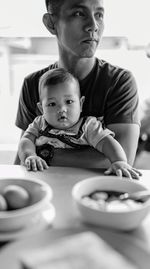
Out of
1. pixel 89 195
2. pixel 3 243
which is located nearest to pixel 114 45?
pixel 89 195

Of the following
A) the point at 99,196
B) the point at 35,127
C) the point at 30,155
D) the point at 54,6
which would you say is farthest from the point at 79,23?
the point at 99,196

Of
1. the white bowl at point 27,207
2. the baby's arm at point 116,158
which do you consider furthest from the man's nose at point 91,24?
the white bowl at point 27,207

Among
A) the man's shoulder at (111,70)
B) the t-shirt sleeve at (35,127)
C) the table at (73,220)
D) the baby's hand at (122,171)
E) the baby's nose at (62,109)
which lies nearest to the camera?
the table at (73,220)

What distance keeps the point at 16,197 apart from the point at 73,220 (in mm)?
164

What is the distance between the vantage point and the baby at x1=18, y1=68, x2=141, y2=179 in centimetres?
145

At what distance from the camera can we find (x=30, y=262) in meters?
0.65

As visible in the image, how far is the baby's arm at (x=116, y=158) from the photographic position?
1.22m

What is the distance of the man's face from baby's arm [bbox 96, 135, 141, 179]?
0.48 m

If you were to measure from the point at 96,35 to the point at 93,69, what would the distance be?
175 mm

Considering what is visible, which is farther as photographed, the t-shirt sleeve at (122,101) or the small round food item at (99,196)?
the t-shirt sleeve at (122,101)

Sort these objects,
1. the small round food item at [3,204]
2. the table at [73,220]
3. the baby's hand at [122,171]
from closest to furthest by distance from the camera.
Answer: the table at [73,220] → the small round food item at [3,204] → the baby's hand at [122,171]

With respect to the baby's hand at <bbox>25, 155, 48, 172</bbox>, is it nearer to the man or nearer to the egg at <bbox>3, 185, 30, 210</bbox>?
the man

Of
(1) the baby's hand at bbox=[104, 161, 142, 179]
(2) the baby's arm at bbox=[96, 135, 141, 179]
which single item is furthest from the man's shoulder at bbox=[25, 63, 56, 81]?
(1) the baby's hand at bbox=[104, 161, 142, 179]

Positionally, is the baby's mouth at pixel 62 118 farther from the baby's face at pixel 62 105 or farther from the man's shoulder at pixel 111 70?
the man's shoulder at pixel 111 70
